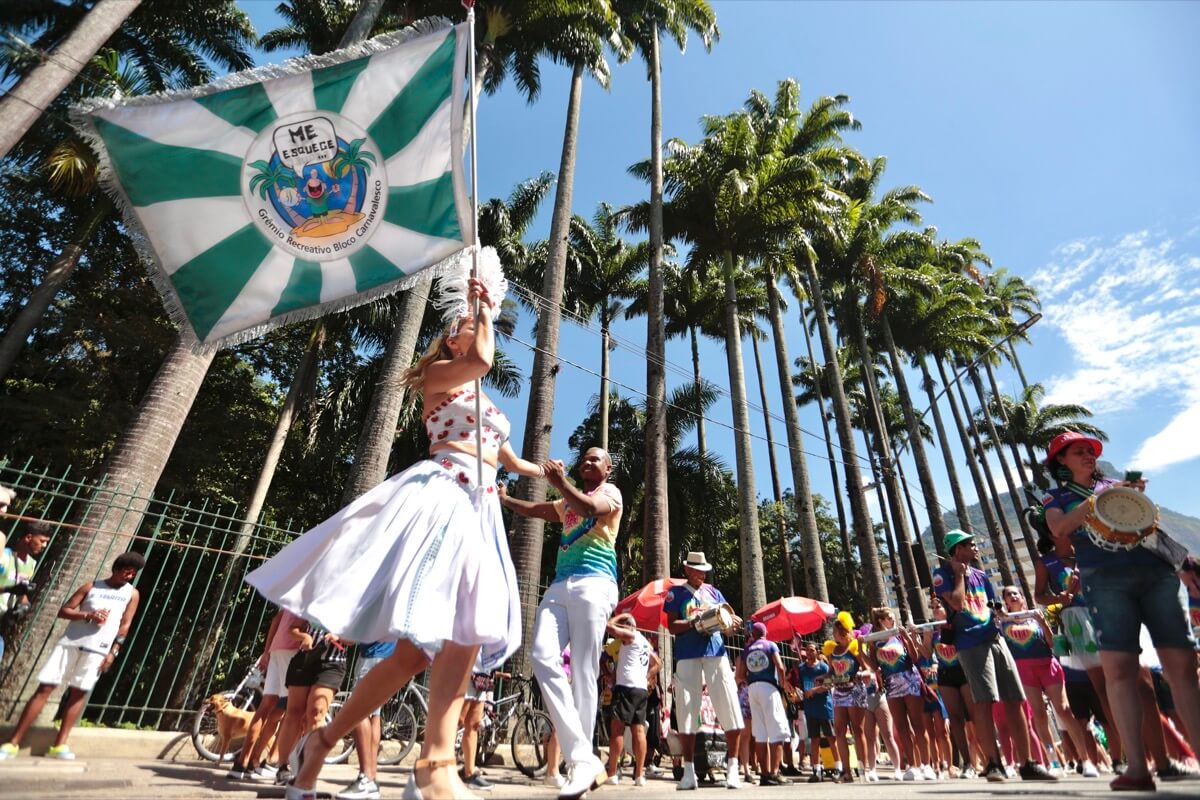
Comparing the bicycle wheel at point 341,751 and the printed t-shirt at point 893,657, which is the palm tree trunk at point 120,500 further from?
the printed t-shirt at point 893,657

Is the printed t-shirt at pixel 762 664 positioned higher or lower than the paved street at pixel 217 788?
higher

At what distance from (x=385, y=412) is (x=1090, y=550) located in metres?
9.02

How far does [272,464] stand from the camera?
14.9 m

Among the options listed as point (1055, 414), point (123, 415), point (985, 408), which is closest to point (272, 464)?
point (123, 415)

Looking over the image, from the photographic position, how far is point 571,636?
3553 millimetres

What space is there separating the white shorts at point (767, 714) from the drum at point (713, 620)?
6.18 ft

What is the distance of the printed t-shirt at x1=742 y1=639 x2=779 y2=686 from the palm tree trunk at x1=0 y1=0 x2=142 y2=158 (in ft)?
33.8

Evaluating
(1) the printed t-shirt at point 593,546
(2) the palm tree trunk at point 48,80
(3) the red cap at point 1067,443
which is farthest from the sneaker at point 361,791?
(2) the palm tree trunk at point 48,80

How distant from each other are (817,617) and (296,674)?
8.19 m

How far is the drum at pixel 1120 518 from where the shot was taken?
295cm

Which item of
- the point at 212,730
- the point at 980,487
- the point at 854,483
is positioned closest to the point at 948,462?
the point at 980,487

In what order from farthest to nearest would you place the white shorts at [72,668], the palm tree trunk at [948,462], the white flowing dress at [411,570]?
the palm tree trunk at [948,462] < the white shorts at [72,668] < the white flowing dress at [411,570]

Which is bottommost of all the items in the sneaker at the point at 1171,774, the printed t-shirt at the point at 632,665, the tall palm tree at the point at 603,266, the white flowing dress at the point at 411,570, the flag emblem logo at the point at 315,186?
the sneaker at the point at 1171,774

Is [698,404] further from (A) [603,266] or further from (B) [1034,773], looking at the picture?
(B) [1034,773]
